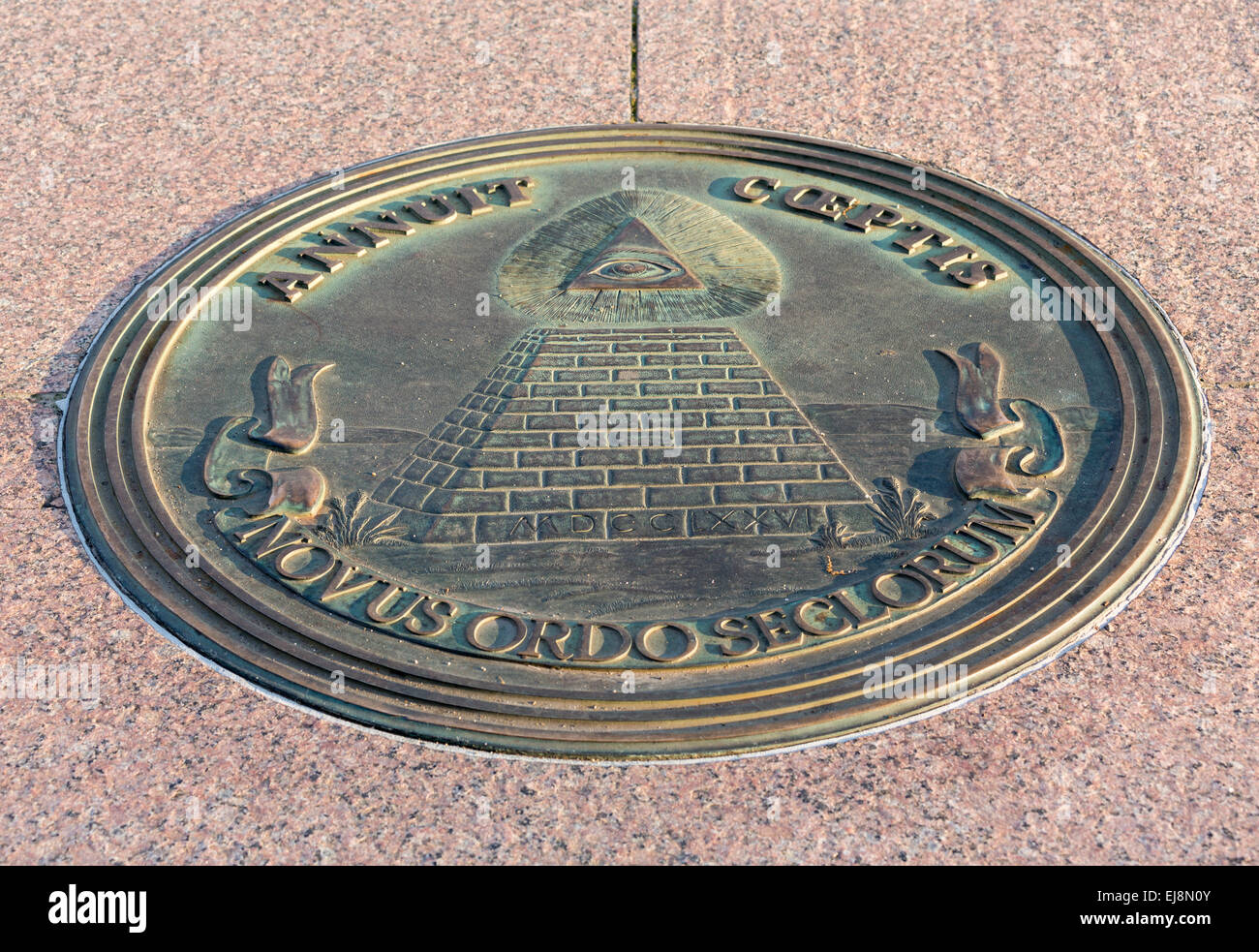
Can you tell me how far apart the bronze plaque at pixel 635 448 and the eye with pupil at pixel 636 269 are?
0.01m

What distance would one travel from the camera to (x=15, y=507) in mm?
4641

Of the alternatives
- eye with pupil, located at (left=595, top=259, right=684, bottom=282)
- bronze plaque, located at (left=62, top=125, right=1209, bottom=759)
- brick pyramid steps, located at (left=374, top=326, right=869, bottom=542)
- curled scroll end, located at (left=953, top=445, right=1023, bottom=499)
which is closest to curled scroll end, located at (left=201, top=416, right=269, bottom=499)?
bronze plaque, located at (left=62, top=125, right=1209, bottom=759)

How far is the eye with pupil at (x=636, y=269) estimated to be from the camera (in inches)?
215

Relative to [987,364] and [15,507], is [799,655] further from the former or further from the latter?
[15,507]

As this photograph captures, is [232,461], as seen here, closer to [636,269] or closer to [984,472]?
[636,269]

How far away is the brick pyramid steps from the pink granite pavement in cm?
91

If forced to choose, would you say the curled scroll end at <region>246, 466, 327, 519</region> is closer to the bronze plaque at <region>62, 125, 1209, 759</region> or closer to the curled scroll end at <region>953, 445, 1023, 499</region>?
the bronze plaque at <region>62, 125, 1209, 759</region>

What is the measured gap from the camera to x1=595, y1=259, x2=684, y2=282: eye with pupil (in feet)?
17.9

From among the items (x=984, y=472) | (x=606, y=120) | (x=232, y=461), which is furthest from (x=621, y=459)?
(x=606, y=120)

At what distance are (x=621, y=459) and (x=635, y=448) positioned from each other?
7 cm

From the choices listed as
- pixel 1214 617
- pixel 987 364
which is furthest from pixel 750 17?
pixel 1214 617

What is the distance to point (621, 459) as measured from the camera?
184 inches

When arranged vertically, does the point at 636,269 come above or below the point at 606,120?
below

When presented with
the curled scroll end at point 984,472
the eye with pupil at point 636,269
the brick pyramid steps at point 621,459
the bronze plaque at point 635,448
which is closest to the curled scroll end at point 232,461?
the bronze plaque at point 635,448
